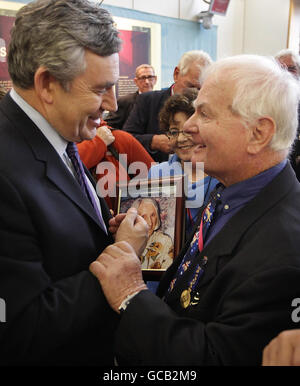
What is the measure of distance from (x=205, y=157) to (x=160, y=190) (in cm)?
61

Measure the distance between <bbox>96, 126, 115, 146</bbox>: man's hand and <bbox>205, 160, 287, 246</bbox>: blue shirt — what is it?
145 cm

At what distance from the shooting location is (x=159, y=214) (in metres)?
2.03

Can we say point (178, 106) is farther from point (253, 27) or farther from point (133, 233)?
point (253, 27)

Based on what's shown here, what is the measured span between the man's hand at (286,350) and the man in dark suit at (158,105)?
7.48ft

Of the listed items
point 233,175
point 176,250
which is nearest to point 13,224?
point 233,175

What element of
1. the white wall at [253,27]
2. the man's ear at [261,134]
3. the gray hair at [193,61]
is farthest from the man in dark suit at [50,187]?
the white wall at [253,27]

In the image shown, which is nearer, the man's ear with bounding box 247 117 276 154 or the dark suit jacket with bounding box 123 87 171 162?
the man's ear with bounding box 247 117 276 154

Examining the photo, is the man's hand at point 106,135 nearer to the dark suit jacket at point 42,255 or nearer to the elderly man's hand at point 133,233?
the elderly man's hand at point 133,233

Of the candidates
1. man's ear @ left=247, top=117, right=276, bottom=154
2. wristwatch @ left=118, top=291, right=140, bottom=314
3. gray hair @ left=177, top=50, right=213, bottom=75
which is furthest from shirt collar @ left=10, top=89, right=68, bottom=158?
gray hair @ left=177, top=50, right=213, bottom=75

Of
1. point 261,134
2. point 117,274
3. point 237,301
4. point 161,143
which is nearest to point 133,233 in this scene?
point 117,274

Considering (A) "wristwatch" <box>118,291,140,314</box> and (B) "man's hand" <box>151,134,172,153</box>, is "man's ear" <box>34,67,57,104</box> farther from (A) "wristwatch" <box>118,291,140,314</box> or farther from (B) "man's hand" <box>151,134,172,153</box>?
(B) "man's hand" <box>151,134,172,153</box>

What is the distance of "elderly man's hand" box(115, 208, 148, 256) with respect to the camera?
4.86 ft

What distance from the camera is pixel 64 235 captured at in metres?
1.24

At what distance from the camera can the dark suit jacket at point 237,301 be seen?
111 centimetres
